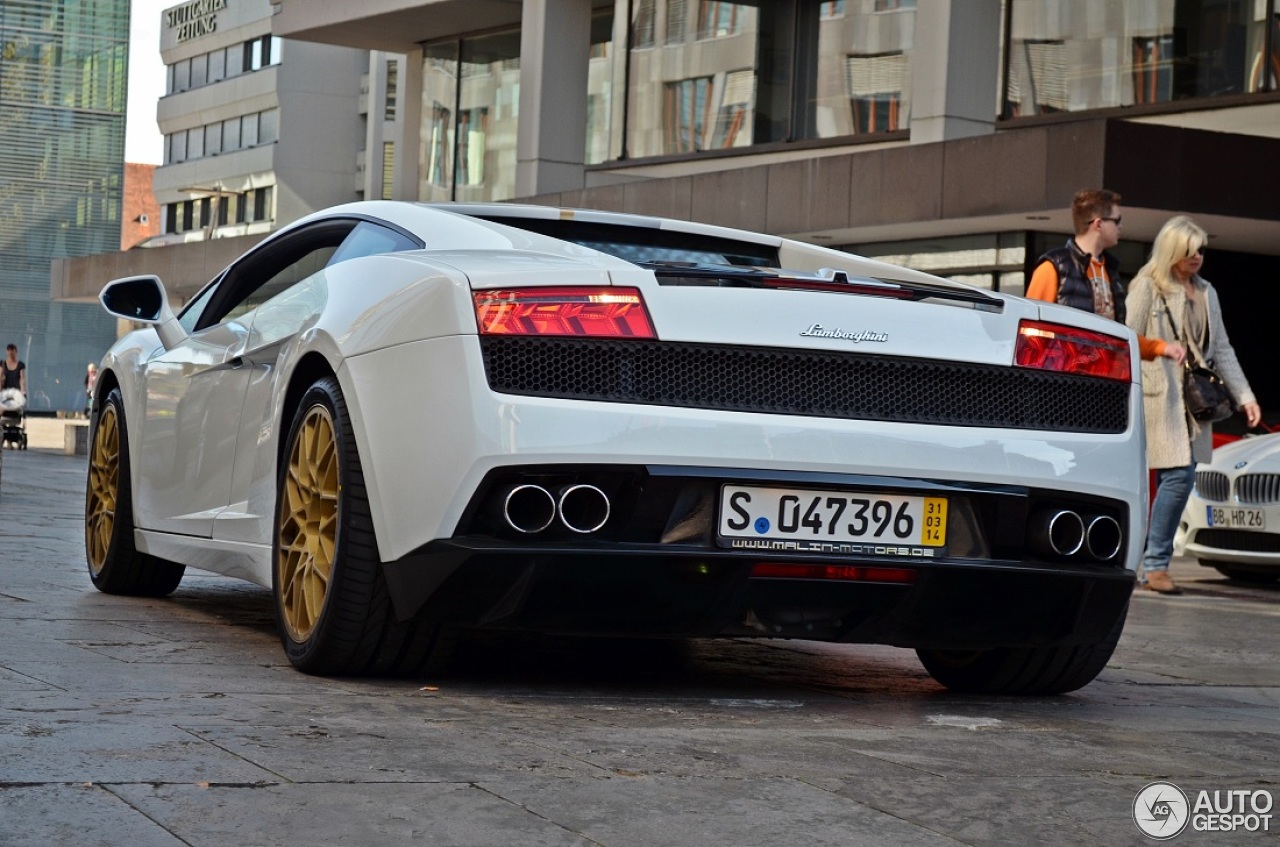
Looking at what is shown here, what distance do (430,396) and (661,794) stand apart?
4.38ft

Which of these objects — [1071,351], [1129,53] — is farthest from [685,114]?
[1071,351]

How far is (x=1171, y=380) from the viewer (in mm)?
9812

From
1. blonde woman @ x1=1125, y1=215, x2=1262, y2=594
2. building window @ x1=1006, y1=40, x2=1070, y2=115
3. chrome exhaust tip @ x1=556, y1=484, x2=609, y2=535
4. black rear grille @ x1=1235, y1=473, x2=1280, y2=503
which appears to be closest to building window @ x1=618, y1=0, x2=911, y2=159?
building window @ x1=1006, y1=40, x2=1070, y2=115

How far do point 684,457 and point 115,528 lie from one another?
10.0 ft

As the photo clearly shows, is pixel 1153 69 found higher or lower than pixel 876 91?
lower

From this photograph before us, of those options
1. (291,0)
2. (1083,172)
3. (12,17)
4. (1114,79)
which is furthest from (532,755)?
(12,17)

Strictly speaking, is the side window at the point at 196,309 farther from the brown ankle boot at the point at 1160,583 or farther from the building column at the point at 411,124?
the building column at the point at 411,124

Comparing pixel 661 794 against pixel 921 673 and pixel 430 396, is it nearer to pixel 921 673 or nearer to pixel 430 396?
pixel 430 396

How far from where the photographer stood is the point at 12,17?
52.2 m

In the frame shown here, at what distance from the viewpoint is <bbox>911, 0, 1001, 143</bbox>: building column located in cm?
2300

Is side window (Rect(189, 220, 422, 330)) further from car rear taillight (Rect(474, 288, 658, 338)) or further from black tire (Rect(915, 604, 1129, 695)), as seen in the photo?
black tire (Rect(915, 604, 1129, 695))

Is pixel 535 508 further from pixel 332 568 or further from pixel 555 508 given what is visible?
pixel 332 568

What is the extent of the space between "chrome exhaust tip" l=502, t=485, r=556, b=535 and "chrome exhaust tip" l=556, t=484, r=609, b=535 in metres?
0.02

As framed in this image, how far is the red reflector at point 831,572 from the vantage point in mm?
4418
